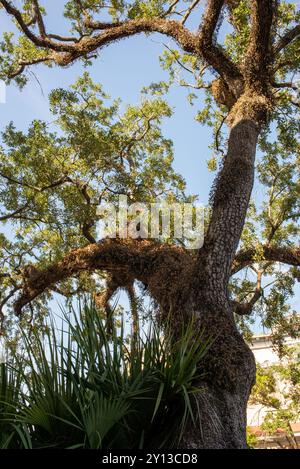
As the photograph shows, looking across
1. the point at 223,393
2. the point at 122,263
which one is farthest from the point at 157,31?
the point at 223,393

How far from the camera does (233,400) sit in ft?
15.7

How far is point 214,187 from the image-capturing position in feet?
21.5

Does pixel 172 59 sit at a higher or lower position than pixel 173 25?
higher

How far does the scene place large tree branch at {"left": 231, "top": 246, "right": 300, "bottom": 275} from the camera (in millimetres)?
8695

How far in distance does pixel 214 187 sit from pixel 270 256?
2841mm

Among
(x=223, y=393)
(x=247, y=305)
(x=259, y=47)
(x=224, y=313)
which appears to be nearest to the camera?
(x=223, y=393)

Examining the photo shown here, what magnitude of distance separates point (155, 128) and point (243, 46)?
3.62 m

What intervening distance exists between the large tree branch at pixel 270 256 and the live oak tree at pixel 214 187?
2cm

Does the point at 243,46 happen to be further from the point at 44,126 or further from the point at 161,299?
the point at 161,299

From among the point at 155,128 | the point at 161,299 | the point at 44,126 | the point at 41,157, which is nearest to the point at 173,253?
the point at 161,299

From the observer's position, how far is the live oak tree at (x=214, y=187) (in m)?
5.25
